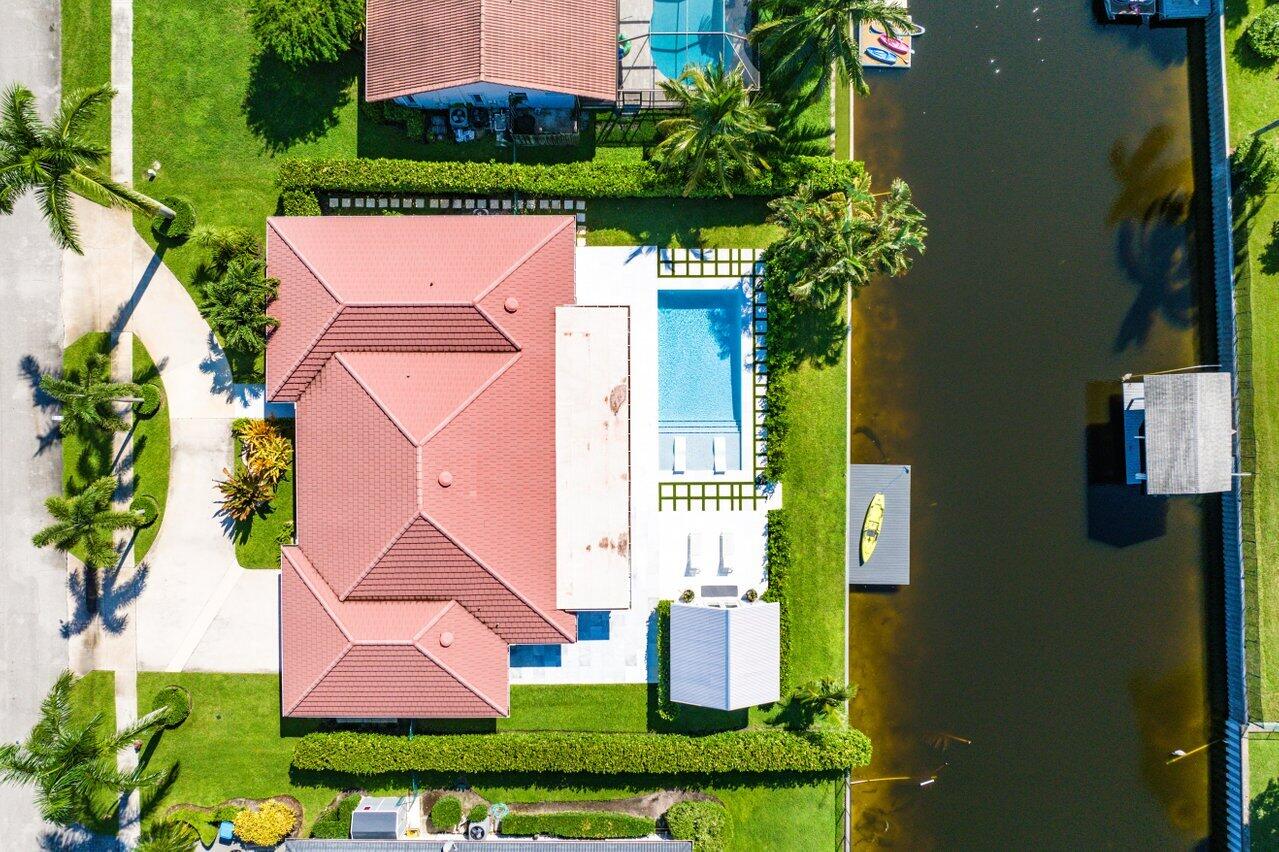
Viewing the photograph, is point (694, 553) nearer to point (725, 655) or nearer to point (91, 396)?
point (725, 655)

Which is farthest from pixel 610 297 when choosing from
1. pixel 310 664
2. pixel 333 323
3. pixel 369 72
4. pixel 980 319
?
pixel 310 664

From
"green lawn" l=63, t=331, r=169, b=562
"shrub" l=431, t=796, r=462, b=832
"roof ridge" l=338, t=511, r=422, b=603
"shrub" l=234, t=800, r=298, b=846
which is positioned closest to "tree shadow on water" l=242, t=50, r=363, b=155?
"green lawn" l=63, t=331, r=169, b=562

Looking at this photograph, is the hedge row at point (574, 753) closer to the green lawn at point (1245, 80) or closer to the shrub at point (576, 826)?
the shrub at point (576, 826)

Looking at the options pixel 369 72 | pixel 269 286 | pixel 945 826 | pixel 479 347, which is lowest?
pixel 945 826

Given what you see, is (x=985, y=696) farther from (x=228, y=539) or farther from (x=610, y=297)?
(x=228, y=539)

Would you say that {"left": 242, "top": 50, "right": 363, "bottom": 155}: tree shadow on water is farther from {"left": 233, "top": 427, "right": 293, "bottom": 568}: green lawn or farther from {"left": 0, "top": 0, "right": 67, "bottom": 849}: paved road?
{"left": 233, "top": 427, "right": 293, "bottom": 568}: green lawn

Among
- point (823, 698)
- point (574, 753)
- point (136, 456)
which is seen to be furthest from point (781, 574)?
point (136, 456)
